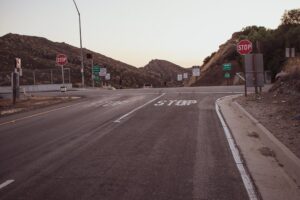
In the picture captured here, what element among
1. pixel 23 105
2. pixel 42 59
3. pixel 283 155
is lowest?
pixel 283 155

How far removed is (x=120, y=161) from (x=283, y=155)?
3.22m

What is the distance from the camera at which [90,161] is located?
340 inches

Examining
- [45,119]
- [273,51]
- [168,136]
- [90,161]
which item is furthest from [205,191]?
[273,51]

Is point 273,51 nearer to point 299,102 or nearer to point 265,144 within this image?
point 299,102

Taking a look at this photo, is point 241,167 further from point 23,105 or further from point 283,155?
point 23,105

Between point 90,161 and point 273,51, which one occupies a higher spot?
point 273,51

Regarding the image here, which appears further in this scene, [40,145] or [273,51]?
[273,51]

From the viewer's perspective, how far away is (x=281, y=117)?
13.6 m

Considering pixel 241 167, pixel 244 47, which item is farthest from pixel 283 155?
pixel 244 47

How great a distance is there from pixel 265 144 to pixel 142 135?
10.9 feet

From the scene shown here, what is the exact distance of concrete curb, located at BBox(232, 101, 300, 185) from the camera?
291 inches

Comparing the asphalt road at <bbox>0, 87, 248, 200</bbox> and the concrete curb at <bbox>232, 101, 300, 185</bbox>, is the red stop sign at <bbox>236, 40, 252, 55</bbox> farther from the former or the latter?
the concrete curb at <bbox>232, 101, 300, 185</bbox>

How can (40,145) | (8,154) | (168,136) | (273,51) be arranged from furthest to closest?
1. (273,51)
2. (168,136)
3. (40,145)
4. (8,154)

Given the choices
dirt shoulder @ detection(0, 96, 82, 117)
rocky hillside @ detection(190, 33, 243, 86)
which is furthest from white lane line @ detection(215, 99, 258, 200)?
rocky hillside @ detection(190, 33, 243, 86)
